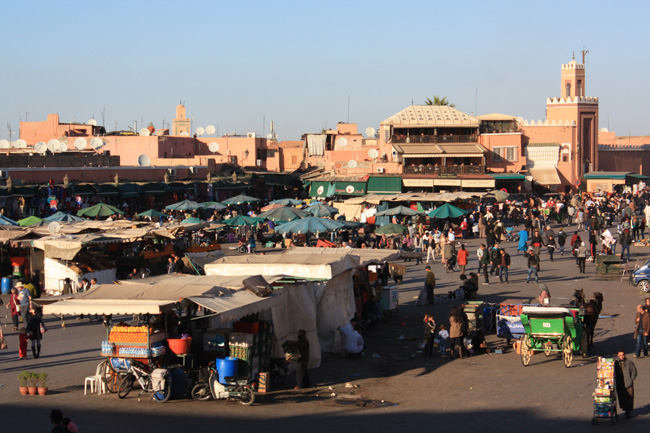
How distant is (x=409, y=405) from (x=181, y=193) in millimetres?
35167

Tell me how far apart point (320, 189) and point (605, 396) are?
41.5 metres

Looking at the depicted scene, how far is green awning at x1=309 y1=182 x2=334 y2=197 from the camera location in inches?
2023

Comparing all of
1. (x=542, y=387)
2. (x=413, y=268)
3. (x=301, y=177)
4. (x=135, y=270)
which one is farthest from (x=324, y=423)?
(x=301, y=177)

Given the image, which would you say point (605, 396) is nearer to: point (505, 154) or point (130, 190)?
point (130, 190)

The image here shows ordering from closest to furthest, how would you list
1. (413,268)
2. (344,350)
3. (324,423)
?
(324,423) < (344,350) < (413,268)

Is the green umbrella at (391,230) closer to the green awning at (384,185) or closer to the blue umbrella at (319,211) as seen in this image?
the blue umbrella at (319,211)

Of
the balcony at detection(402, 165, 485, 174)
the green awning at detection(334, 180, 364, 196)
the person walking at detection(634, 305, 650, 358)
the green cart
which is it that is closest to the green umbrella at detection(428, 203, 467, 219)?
the green awning at detection(334, 180, 364, 196)

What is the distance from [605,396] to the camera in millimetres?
10516

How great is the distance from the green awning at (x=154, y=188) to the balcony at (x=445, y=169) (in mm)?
16530

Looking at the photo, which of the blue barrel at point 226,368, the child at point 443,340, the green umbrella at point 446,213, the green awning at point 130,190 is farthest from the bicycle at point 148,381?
the green awning at point 130,190

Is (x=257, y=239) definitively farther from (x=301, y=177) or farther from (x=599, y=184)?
(x=599, y=184)

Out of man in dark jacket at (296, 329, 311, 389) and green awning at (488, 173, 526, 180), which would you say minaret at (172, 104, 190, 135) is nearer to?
green awning at (488, 173, 526, 180)

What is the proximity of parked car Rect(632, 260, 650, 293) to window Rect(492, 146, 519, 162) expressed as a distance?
34.1m

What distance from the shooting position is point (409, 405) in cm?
1191
